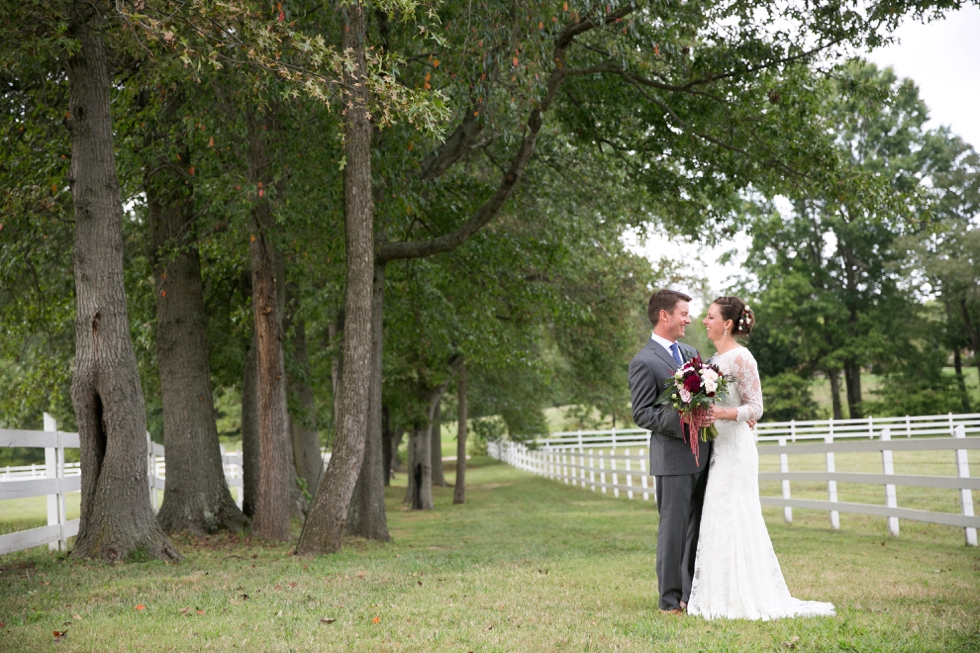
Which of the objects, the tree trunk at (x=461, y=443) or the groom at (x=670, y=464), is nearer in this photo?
the groom at (x=670, y=464)

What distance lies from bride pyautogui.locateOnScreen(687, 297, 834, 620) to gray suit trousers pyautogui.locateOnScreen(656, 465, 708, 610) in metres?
0.11

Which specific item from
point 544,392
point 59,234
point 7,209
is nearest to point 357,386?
point 7,209

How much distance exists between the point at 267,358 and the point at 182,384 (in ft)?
7.11

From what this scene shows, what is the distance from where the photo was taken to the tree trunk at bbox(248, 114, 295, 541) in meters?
11.5

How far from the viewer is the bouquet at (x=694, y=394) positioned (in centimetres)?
584

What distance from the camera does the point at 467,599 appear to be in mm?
6793

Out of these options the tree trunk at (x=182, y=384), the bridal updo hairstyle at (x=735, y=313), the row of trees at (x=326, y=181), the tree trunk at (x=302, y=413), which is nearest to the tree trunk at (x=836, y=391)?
the row of trees at (x=326, y=181)

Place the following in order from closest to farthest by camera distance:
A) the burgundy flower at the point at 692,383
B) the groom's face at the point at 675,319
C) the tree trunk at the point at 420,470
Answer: the burgundy flower at the point at 692,383, the groom's face at the point at 675,319, the tree trunk at the point at 420,470

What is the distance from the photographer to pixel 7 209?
10.8m

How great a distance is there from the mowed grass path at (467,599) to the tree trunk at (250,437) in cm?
259

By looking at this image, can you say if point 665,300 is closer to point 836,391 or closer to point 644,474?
point 644,474

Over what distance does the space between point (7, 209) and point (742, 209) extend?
11.4 metres

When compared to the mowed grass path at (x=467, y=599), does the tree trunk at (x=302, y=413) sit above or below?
above

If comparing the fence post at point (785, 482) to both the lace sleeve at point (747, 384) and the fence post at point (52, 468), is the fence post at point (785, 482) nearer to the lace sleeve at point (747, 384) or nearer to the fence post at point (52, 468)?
the lace sleeve at point (747, 384)
